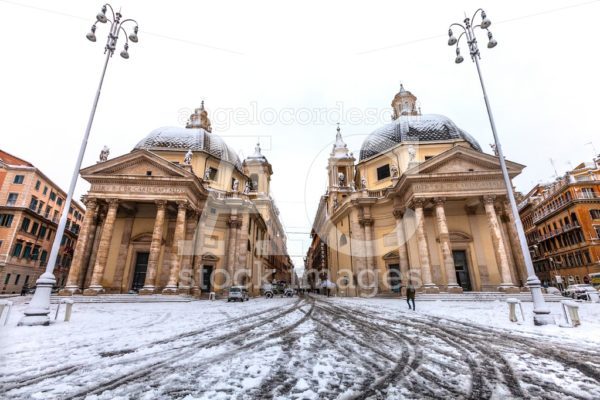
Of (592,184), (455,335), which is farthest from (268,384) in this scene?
(592,184)

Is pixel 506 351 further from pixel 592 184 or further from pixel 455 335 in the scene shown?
pixel 592 184

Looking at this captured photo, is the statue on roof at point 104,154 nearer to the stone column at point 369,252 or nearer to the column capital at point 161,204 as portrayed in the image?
the column capital at point 161,204

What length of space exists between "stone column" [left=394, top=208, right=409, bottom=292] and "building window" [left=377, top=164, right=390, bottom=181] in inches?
234

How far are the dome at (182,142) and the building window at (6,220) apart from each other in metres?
17.6

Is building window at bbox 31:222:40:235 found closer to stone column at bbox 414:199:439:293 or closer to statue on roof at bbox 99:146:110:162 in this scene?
statue on roof at bbox 99:146:110:162

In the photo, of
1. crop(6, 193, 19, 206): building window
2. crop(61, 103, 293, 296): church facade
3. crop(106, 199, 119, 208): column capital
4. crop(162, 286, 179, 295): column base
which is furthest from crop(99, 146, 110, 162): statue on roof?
crop(6, 193, 19, 206): building window

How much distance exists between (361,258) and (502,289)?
1126cm

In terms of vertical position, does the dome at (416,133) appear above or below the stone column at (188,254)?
above

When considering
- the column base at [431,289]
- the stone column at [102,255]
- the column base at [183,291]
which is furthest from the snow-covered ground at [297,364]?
the stone column at [102,255]

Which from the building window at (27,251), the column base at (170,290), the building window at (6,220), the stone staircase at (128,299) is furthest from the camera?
the building window at (27,251)

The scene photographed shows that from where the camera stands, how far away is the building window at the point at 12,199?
33169 millimetres

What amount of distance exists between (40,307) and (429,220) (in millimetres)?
25454

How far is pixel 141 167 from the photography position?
24.0m

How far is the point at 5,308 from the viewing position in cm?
758
